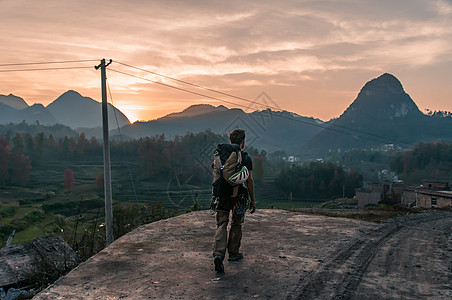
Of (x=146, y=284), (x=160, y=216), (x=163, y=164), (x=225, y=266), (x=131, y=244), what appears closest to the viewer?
(x=146, y=284)

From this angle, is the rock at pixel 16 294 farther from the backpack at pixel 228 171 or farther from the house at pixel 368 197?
the house at pixel 368 197

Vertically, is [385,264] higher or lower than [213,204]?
lower

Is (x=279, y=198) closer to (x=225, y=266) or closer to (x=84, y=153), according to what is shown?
(x=84, y=153)

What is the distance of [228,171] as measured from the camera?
5.13m

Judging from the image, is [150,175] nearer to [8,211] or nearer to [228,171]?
[8,211]

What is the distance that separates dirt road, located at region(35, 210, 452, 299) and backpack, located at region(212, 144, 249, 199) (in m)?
1.09

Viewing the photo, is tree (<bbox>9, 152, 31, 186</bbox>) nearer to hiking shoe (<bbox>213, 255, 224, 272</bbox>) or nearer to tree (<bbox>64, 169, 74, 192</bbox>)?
tree (<bbox>64, 169, 74, 192</bbox>)

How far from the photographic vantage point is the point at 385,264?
5246 mm

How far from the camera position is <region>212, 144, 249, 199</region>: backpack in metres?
5.11

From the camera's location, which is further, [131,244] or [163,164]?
[163,164]

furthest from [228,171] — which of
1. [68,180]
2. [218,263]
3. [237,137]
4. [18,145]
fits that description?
[18,145]

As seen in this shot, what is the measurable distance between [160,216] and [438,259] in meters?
7.97

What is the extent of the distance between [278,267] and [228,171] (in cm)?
153

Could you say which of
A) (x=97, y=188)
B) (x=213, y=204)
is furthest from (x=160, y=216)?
(x=97, y=188)
